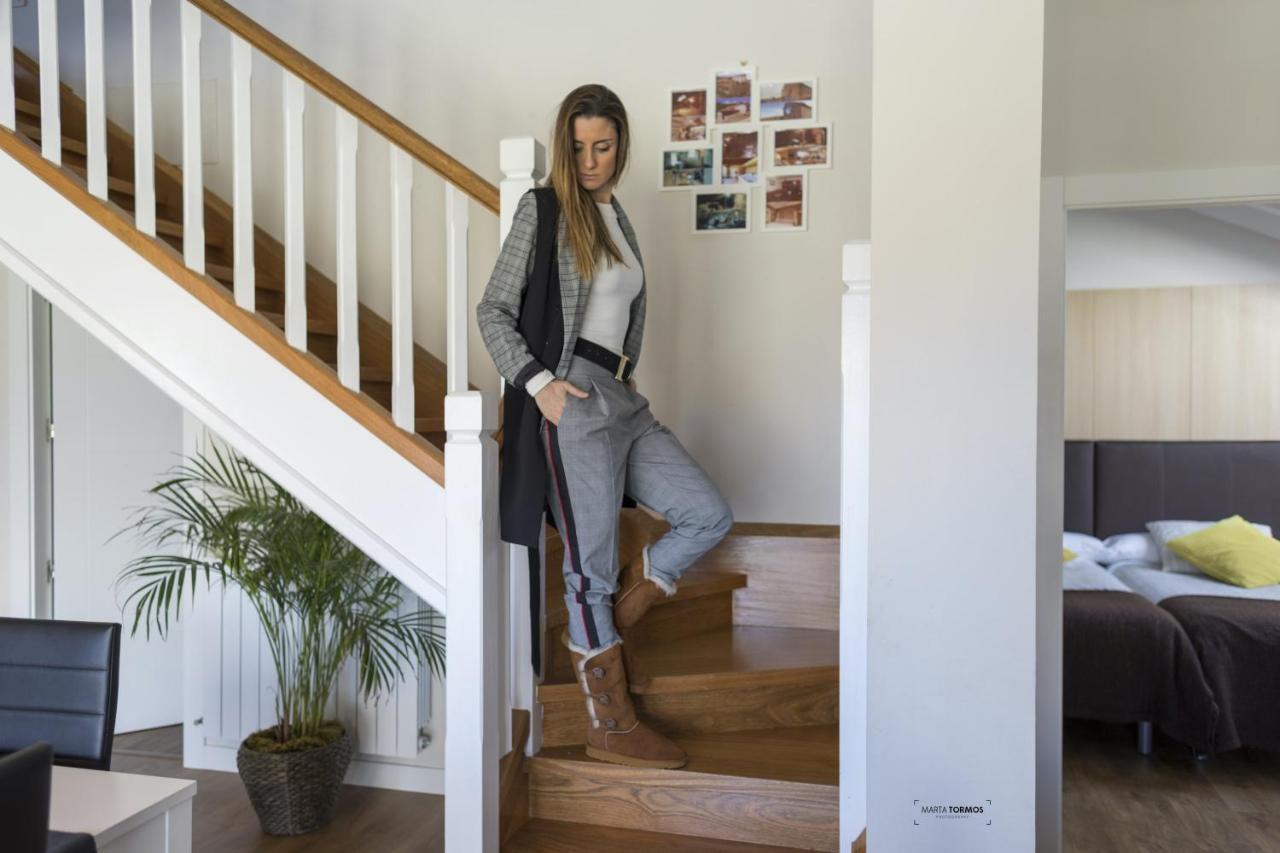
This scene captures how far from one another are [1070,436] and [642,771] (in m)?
4.21

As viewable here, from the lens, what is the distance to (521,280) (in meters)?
2.02

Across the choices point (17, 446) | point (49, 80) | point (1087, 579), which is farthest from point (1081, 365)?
point (17, 446)

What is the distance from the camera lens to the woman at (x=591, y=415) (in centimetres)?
202

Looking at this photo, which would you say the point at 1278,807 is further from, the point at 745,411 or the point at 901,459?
the point at 901,459

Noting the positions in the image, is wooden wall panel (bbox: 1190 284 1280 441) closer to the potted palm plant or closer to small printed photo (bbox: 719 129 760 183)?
small printed photo (bbox: 719 129 760 183)

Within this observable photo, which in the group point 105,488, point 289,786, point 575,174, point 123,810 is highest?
point 575,174

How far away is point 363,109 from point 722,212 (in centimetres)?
141

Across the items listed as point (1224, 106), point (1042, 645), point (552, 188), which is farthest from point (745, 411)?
point (1224, 106)

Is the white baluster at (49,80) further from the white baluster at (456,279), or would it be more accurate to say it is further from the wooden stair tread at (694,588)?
the wooden stair tread at (694,588)

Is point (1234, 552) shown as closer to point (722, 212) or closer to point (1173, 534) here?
point (1173, 534)

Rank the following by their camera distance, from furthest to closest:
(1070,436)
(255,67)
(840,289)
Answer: (1070,436) < (255,67) < (840,289)

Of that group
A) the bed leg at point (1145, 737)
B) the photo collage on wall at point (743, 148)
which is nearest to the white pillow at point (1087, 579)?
the bed leg at point (1145, 737)

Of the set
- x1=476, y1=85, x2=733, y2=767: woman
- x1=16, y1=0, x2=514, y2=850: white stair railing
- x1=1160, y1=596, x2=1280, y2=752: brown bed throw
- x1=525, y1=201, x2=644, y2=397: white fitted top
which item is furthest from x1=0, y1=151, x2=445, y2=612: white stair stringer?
x1=1160, y1=596, x2=1280, y2=752: brown bed throw

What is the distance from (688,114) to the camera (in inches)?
130
